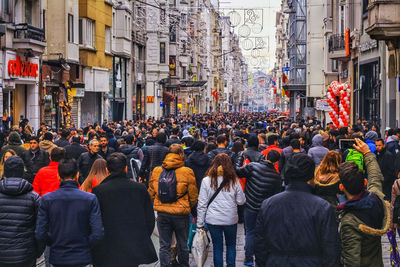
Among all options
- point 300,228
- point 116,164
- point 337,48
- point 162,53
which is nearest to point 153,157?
point 116,164

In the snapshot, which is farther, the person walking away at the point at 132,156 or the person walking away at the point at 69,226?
the person walking away at the point at 132,156

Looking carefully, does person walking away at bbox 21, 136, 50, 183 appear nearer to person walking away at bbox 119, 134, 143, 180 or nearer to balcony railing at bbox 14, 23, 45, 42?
person walking away at bbox 119, 134, 143, 180

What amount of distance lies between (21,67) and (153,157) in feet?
51.1

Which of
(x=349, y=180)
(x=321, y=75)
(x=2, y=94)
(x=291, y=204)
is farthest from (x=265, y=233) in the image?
(x=321, y=75)

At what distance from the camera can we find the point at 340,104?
27.0m

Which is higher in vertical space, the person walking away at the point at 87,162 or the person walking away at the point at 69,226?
the person walking away at the point at 87,162

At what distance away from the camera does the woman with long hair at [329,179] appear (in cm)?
820

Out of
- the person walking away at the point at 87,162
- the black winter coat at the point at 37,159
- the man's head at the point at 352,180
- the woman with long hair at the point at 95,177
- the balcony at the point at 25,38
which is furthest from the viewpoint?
the balcony at the point at 25,38

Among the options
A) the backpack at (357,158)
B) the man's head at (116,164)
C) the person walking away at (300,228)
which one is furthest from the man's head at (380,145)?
the person walking away at (300,228)

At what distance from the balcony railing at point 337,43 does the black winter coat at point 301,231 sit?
32.7 metres

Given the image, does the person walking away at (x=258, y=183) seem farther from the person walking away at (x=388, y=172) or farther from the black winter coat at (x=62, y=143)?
the black winter coat at (x=62, y=143)

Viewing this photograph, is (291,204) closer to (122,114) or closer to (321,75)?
(122,114)

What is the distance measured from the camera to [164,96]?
64125 millimetres

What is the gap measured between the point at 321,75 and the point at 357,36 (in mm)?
21505
